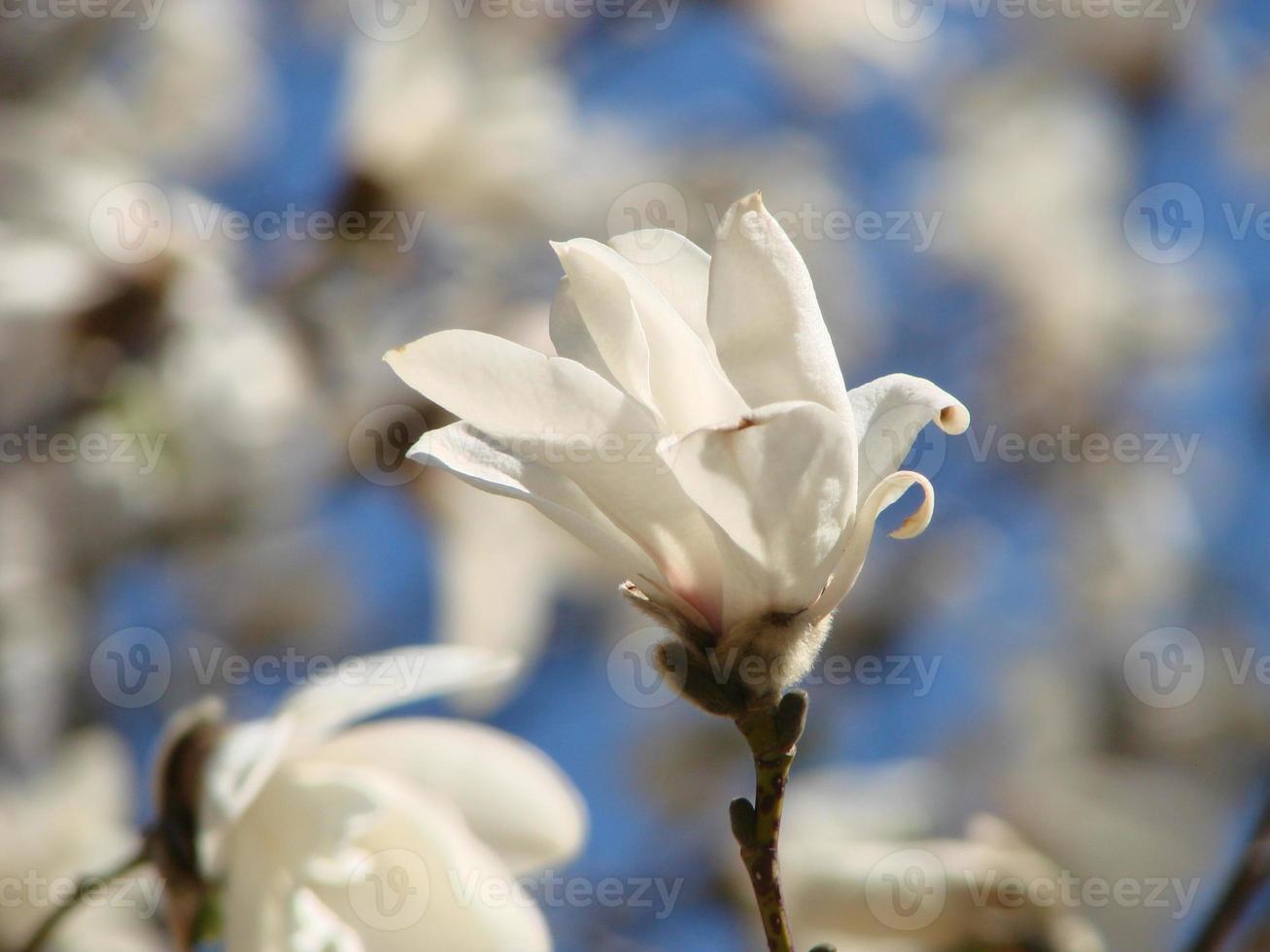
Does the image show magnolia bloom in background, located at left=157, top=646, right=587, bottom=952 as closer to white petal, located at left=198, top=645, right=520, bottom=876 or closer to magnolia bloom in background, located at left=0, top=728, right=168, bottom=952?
white petal, located at left=198, top=645, right=520, bottom=876

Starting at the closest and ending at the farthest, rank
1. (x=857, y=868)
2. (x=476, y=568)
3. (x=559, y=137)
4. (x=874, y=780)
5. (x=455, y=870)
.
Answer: (x=455, y=870)
(x=857, y=868)
(x=874, y=780)
(x=476, y=568)
(x=559, y=137)

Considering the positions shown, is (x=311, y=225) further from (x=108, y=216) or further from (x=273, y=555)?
(x=273, y=555)

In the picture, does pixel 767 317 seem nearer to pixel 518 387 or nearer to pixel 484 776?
pixel 518 387

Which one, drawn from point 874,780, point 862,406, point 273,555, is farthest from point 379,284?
point 862,406

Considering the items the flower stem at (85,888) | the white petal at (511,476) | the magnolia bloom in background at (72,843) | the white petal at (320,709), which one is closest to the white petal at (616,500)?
the white petal at (511,476)

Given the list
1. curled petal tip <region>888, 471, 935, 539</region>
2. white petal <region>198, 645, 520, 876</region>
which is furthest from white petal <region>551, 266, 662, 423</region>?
white petal <region>198, 645, 520, 876</region>

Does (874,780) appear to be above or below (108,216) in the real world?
below

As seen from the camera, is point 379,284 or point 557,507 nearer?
point 557,507
